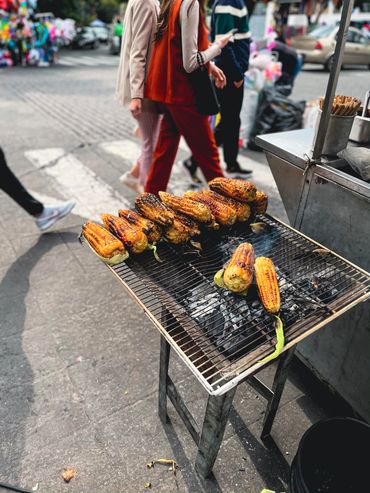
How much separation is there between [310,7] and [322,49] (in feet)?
29.2

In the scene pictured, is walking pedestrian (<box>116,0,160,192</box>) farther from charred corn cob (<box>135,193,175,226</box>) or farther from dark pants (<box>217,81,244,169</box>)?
charred corn cob (<box>135,193,175,226</box>)

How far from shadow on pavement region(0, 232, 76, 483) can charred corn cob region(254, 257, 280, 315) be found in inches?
60.3

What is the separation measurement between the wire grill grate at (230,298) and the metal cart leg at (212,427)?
6.6 inches

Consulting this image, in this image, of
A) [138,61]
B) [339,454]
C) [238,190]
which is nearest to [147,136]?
[138,61]

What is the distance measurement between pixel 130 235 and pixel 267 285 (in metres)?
0.68

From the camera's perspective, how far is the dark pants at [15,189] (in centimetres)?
342

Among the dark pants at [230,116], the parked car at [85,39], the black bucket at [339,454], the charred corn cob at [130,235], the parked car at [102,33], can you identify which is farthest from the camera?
the parked car at [102,33]

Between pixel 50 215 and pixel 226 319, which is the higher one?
pixel 226 319

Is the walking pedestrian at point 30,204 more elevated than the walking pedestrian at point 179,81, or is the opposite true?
the walking pedestrian at point 179,81

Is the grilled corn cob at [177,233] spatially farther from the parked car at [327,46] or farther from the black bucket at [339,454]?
the parked car at [327,46]

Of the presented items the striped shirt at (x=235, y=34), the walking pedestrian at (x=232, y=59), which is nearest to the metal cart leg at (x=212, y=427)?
the walking pedestrian at (x=232, y=59)

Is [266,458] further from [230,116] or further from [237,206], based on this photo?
[230,116]

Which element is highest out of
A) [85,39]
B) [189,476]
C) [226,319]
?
[85,39]

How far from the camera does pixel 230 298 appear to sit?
168cm
